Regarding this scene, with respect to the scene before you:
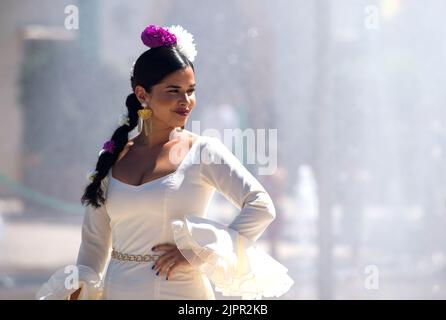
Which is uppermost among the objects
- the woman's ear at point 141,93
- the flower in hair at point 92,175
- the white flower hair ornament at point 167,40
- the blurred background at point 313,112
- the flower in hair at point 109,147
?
the blurred background at point 313,112

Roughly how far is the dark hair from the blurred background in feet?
14.0

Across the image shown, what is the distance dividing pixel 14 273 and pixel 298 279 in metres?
2.00

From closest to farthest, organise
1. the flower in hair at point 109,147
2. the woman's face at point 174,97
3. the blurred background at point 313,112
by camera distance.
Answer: the woman's face at point 174,97 → the flower in hair at point 109,147 → the blurred background at point 313,112

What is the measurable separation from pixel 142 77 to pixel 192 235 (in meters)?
0.44

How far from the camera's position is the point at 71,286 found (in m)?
2.40

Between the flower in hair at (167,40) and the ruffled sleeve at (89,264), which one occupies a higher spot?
the flower in hair at (167,40)

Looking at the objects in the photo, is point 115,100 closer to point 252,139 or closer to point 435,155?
point 252,139

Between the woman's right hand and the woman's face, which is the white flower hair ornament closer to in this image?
the woman's face

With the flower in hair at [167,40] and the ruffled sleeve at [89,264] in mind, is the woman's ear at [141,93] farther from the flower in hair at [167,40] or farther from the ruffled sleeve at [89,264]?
the ruffled sleeve at [89,264]

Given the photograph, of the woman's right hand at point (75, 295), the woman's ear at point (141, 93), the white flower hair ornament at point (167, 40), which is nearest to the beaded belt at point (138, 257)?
the woman's right hand at point (75, 295)

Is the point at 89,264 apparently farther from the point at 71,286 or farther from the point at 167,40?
the point at 167,40

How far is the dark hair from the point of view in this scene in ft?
7.88

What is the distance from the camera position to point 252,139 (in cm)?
727

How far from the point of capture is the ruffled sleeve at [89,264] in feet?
7.88
